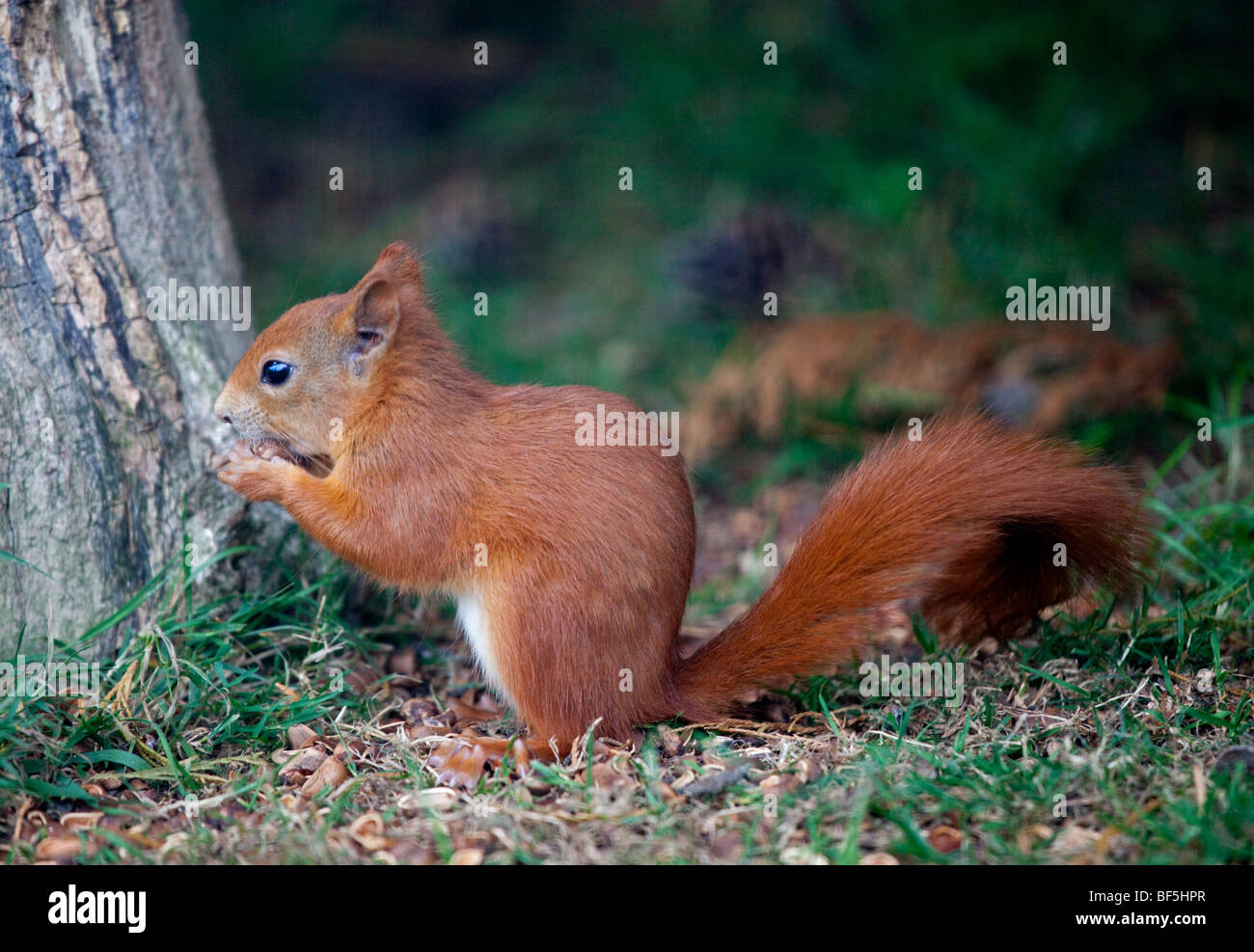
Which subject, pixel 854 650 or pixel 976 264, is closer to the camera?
pixel 854 650

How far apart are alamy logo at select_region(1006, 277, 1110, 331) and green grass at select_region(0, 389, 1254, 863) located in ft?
5.59

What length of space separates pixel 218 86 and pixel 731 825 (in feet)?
21.3

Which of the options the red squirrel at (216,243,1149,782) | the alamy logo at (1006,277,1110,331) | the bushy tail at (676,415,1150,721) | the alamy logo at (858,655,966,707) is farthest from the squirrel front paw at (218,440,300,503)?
the alamy logo at (1006,277,1110,331)

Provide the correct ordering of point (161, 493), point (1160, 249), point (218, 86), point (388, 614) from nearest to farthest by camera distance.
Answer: point (161, 493)
point (388, 614)
point (1160, 249)
point (218, 86)

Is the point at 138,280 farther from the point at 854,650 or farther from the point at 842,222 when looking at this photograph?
the point at 842,222

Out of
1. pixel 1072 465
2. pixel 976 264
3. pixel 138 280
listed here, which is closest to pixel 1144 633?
pixel 1072 465

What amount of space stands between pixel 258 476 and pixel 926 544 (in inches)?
67.0

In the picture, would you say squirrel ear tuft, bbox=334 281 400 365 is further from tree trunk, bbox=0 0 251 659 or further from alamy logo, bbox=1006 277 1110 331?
alamy logo, bbox=1006 277 1110 331

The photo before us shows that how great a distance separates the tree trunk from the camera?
2.99 m

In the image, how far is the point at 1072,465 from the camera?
290 cm

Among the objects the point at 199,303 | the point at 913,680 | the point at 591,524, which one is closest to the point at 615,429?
the point at 591,524

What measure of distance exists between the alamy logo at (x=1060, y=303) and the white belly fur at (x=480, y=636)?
120 inches

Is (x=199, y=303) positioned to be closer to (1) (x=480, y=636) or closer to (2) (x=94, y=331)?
(2) (x=94, y=331)
